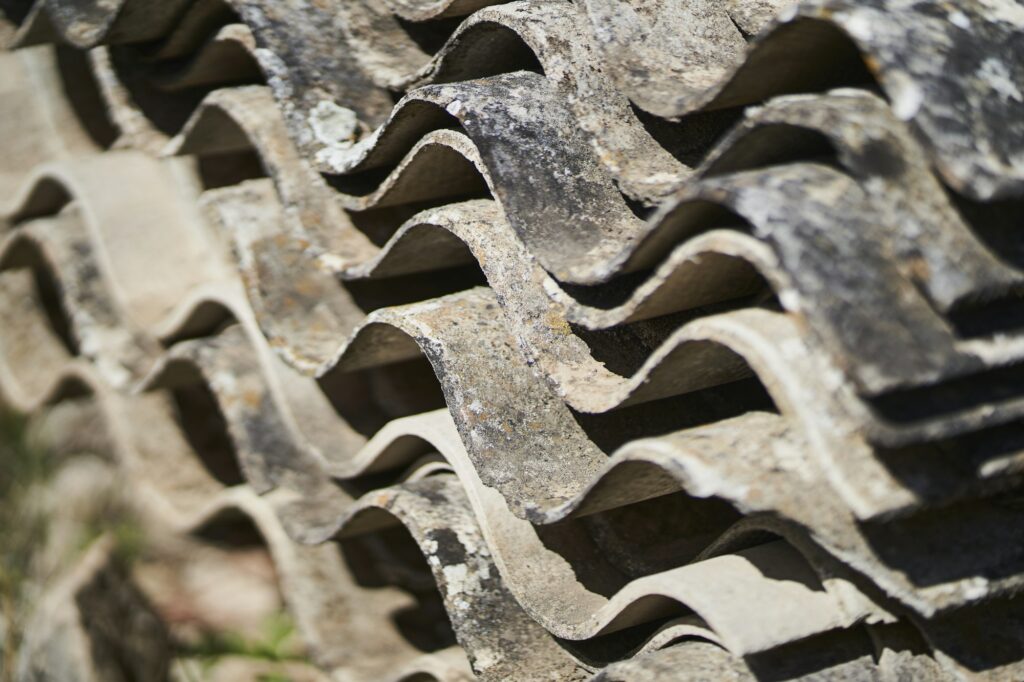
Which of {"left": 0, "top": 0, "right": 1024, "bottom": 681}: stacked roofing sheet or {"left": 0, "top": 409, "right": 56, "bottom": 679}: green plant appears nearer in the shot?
{"left": 0, "top": 0, "right": 1024, "bottom": 681}: stacked roofing sheet

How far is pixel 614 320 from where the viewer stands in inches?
59.7

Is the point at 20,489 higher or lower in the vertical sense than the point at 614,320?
lower

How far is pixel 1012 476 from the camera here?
4.29 ft

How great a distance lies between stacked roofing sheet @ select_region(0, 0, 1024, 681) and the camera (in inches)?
48.7

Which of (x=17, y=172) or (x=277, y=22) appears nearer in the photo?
(x=277, y=22)

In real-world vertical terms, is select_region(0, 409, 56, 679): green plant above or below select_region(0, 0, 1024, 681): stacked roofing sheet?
below

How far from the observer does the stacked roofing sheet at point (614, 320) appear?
1.24 meters

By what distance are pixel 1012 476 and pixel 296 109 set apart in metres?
1.25

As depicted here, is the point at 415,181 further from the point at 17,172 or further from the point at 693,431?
the point at 17,172

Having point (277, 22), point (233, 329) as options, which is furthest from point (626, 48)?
point (233, 329)

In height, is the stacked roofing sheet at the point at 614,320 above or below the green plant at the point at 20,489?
above

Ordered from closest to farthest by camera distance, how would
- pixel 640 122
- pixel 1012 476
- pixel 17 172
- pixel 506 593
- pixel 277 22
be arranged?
pixel 1012 476
pixel 640 122
pixel 506 593
pixel 277 22
pixel 17 172

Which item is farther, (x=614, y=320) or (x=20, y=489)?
(x=20, y=489)

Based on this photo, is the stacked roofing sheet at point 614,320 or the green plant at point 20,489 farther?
the green plant at point 20,489
